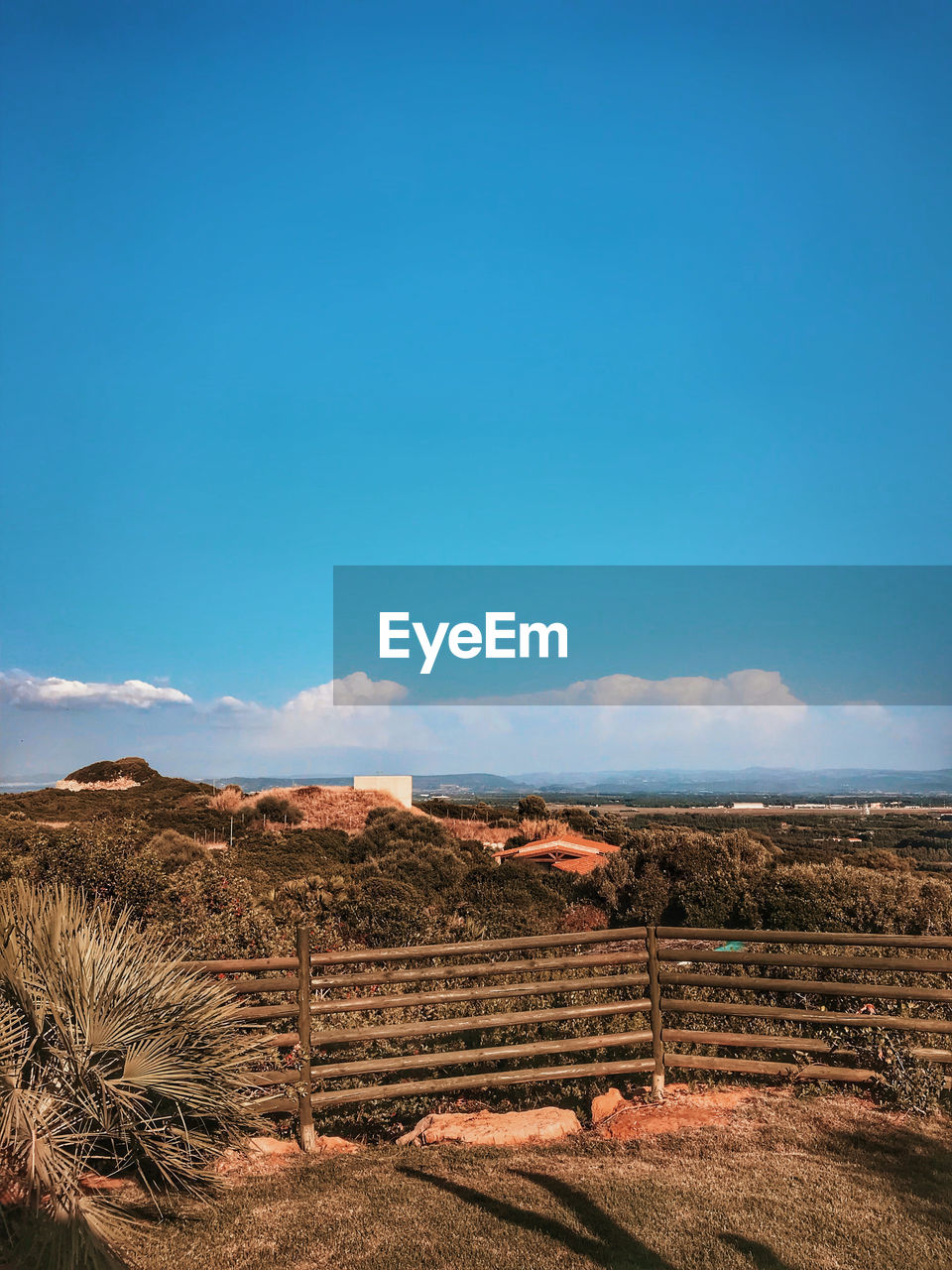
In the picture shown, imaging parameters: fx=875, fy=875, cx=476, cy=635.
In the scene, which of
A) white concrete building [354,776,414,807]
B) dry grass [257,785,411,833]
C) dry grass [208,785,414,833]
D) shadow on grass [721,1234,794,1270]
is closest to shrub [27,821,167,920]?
shadow on grass [721,1234,794,1270]

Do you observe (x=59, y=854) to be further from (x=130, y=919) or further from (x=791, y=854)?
(x=791, y=854)

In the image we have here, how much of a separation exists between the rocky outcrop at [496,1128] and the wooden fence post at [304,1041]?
66cm

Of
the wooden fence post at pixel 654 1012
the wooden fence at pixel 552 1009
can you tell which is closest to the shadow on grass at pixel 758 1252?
the wooden fence at pixel 552 1009

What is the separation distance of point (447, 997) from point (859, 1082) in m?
3.13

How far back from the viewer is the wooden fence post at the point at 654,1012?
6.57 meters

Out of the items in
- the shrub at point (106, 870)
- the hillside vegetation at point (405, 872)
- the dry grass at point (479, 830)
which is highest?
the shrub at point (106, 870)

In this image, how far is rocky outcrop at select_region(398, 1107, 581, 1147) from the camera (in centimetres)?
589

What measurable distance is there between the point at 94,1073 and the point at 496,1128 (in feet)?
10.1

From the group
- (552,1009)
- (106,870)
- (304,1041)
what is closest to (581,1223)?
(552,1009)

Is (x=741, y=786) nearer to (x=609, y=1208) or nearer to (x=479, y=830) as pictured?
(x=479, y=830)

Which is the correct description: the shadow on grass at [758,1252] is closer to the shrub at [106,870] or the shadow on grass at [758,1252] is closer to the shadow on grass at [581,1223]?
the shadow on grass at [581,1223]

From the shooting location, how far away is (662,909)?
1912 centimetres

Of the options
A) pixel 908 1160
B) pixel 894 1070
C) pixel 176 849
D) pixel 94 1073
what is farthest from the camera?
pixel 176 849

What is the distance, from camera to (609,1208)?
4.80m
